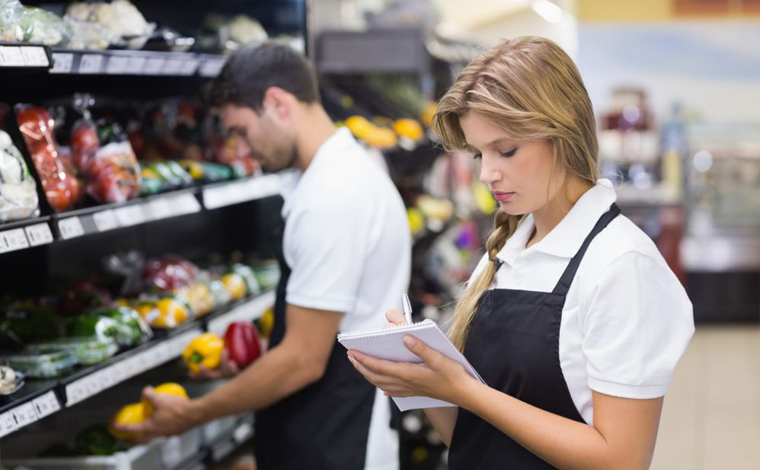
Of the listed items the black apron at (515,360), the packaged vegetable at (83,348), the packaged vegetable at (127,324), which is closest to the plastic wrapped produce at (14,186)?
the packaged vegetable at (83,348)

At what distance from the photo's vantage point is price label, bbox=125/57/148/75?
247 centimetres

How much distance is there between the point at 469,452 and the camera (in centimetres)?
192

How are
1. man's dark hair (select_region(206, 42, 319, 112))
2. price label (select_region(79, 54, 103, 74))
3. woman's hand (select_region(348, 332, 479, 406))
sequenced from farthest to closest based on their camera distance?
man's dark hair (select_region(206, 42, 319, 112)) → price label (select_region(79, 54, 103, 74)) → woman's hand (select_region(348, 332, 479, 406))

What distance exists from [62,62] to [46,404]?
0.74 metres

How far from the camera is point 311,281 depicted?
2.47 m

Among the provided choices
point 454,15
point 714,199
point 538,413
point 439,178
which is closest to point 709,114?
point 714,199

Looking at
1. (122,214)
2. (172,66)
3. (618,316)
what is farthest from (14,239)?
(618,316)

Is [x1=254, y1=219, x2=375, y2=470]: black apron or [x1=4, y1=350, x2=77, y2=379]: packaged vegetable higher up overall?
[x1=4, y1=350, x2=77, y2=379]: packaged vegetable

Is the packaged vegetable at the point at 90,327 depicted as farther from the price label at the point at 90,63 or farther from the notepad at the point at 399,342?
the notepad at the point at 399,342

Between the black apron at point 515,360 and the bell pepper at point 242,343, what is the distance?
3.43 feet

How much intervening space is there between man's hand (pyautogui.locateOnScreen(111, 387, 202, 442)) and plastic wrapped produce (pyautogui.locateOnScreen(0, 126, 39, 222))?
2.33ft

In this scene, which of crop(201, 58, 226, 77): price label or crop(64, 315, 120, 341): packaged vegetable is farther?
crop(201, 58, 226, 77): price label

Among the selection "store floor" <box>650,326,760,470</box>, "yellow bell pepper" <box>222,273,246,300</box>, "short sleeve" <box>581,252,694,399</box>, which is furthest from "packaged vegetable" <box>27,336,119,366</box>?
"store floor" <box>650,326,760,470</box>

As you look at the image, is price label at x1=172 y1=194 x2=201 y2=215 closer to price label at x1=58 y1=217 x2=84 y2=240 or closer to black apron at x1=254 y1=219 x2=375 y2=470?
black apron at x1=254 y1=219 x2=375 y2=470
